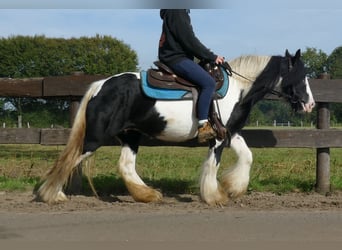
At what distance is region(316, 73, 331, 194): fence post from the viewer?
721 centimetres

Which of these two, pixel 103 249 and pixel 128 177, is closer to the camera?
pixel 103 249

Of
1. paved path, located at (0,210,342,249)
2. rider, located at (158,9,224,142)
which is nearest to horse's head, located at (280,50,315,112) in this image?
rider, located at (158,9,224,142)

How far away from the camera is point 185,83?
6.21 m

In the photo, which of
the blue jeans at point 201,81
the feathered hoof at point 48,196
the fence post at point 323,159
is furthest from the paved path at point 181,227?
the fence post at point 323,159

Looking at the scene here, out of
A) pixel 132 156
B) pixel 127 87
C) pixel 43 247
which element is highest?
pixel 127 87

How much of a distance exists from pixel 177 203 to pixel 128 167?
0.79 metres

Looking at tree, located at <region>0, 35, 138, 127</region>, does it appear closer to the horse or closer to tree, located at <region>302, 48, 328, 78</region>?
tree, located at <region>302, 48, 328, 78</region>

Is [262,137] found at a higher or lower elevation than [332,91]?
lower

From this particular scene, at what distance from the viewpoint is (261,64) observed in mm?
6625

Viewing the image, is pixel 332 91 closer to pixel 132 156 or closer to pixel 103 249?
pixel 132 156

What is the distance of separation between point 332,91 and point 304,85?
3.32 feet

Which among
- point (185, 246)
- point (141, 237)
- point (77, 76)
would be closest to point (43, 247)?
point (141, 237)

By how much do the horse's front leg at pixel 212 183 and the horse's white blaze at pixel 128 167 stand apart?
2.66ft

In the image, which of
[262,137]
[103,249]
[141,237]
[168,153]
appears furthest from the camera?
[168,153]
